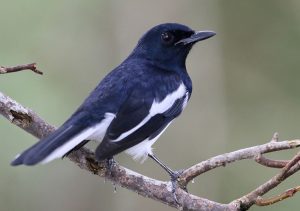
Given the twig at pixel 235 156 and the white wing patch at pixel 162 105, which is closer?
the twig at pixel 235 156

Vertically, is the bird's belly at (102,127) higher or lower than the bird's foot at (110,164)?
higher

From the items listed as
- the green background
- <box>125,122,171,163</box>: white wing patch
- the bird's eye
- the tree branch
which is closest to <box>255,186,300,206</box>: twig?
the tree branch

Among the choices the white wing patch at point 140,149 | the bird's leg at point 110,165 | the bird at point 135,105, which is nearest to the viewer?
the bird at point 135,105

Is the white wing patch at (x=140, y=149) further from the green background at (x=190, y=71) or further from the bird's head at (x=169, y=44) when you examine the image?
the green background at (x=190, y=71)

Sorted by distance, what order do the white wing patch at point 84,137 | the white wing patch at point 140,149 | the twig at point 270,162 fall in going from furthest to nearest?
the white wing patch at point 140,149 → the white wing patch at point 84,137 → the twig at point 270,162

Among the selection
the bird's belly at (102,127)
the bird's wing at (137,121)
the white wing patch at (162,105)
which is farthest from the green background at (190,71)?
the bird's belly at (102,127)

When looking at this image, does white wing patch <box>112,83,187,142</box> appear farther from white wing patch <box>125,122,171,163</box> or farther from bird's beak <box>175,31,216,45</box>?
bird's beak <box>175,31,216,45</box>

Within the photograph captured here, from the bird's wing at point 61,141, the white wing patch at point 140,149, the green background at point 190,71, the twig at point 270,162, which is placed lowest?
the green background at point 190,71

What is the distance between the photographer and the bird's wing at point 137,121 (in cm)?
337

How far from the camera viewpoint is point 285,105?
23.7 feet

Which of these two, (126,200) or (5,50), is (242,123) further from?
(5,50)

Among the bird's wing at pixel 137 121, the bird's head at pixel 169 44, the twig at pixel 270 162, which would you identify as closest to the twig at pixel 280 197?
the twig at pixel 270 162

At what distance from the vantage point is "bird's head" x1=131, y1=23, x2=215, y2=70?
4.33 m

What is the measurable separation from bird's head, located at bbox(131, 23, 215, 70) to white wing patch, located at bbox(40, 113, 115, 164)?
831mm
